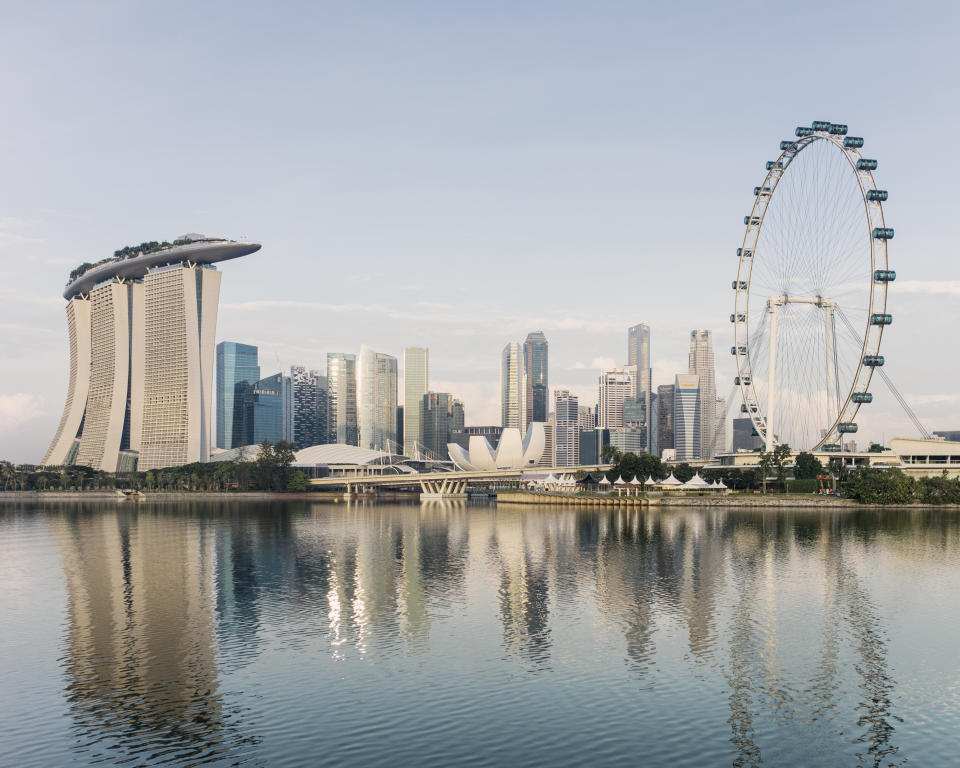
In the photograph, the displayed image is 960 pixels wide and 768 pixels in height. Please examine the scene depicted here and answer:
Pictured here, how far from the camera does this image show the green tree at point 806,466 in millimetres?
149625

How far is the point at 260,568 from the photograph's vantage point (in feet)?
195

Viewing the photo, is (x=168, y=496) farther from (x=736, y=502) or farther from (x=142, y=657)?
(x=142, y=657)

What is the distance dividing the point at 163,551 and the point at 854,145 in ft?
293

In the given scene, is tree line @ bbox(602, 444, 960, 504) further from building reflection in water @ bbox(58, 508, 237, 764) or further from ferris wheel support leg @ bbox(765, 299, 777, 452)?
building reflection in water @ bbox(58, 508, 237, 764)

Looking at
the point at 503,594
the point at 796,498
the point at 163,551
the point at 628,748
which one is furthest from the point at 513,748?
the point at 796,498

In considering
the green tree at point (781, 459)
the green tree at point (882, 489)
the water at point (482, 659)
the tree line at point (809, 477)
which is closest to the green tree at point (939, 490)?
the tree line at point (809, 477)

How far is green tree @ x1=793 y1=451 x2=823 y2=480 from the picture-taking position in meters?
150

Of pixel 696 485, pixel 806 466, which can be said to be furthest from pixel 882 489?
pixel 696 485

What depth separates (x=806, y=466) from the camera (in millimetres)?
149750

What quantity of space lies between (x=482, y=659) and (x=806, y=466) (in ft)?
423

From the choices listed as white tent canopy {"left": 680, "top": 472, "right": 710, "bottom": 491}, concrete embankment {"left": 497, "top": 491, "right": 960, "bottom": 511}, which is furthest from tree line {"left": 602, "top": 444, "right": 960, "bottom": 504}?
white tent canopy {"left": 680, "top": 472, "right": 710, "bottom": 491}

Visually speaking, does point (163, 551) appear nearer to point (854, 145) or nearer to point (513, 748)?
point (513, 748)

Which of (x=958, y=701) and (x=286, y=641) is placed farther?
(x=286, y=641)

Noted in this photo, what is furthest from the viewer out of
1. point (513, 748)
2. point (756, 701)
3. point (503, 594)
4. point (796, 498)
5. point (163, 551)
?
point (796, 498)
